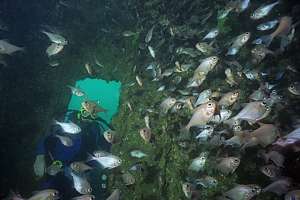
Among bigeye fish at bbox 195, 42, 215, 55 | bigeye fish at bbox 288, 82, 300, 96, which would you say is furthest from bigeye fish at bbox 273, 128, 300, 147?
bigeye fish at bbox 195, 42, 215, 55

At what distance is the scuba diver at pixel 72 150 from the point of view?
849cm

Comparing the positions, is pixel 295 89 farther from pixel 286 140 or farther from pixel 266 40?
pixel 266 40

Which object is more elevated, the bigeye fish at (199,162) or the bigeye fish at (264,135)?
the bigeye fish at (264,135)

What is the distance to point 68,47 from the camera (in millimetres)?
10344

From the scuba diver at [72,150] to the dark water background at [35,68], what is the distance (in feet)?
1.59

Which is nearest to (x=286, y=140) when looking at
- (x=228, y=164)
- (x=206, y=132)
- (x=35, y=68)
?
(x=228, y=164)

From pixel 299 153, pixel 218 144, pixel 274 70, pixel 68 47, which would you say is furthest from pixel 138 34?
pixel 299 153

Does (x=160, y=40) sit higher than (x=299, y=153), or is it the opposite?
(x=160, y=40)

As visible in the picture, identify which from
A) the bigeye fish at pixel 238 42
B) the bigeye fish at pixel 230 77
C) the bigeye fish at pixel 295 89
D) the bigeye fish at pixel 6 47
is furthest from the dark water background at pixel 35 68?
the bigeye fish at pixel 295 89

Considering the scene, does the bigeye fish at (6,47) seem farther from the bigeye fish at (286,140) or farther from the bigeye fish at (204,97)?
the bigeye fish at (286,140)

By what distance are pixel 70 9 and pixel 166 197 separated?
24.5 feet

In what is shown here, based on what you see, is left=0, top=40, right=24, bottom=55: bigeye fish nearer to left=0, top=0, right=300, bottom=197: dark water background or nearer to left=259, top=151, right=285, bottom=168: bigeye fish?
left=0, top=0, right=300, bottom=197: dark water background

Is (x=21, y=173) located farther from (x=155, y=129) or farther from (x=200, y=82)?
(x=200, y=82)

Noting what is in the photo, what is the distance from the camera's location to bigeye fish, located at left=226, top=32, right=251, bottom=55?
22.7 ft
